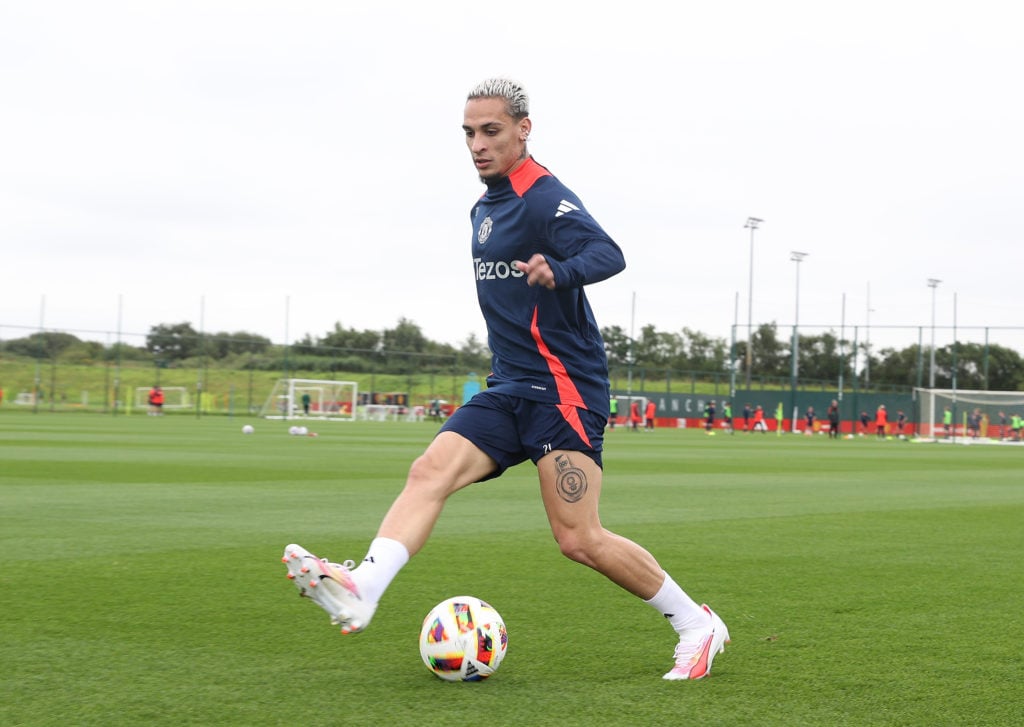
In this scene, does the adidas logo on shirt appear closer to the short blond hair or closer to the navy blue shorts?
the short blond hair

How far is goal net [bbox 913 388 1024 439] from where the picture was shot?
55.6 m

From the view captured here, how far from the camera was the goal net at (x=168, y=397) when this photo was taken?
5919cm

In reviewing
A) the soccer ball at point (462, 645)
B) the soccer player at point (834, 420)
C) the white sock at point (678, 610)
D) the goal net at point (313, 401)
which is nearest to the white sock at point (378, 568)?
the soccer ball at point (462, 645)

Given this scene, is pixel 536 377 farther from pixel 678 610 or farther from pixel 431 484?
pixel 678 610

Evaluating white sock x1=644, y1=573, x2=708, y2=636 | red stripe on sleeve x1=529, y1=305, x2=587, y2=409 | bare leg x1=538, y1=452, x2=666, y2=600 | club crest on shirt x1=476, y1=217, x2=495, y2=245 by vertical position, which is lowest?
white sock x1=644, y1=573, x2=708, y2=636

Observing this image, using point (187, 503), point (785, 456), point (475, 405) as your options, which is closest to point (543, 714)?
point (475, 405)

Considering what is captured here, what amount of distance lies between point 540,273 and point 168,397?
58458 mm

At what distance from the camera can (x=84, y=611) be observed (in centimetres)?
598

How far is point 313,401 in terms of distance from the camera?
63.7 m

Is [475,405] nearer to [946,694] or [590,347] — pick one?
[590,347]

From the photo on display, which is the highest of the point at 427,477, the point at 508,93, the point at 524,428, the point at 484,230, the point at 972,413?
the point at 508,93

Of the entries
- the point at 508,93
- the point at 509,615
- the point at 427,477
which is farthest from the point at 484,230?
the point at 509,615

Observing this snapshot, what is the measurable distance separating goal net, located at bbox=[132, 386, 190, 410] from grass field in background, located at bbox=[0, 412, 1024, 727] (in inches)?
1838

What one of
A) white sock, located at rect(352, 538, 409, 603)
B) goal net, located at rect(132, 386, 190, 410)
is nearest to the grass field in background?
white sock, located at rect(352, 538, 409, 603)
